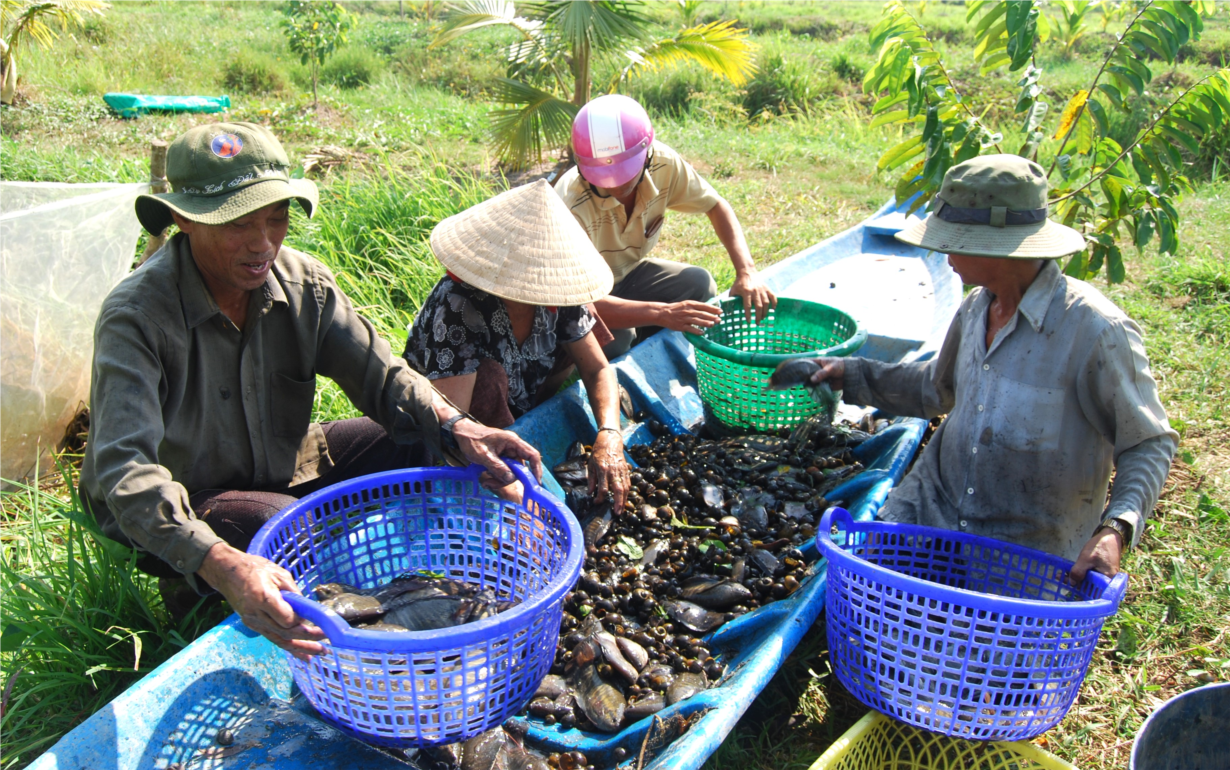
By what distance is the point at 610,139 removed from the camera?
3799 mm

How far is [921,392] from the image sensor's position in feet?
9.84

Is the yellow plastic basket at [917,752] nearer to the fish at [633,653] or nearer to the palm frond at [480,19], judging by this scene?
the fish at [633,653]

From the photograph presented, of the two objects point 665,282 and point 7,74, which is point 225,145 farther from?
point 7,74

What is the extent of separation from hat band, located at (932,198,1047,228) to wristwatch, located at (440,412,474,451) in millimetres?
1593

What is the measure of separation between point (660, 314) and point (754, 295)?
0.64 meters

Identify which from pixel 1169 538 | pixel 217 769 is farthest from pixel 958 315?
pixel 217 769

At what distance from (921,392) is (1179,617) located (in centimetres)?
132

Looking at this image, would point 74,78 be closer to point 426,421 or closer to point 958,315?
point 426,421

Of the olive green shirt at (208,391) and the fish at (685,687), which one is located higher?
the olive green shirt at (208,391)

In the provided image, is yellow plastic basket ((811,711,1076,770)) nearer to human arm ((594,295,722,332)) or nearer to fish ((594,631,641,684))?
fish ((594,631,641,684))

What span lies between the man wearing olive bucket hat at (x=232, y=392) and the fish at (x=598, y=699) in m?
0.62

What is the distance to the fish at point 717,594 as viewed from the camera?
2.82 meters

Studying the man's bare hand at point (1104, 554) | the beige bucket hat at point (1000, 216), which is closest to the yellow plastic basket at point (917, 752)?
the man's bare hand at point (1104, 554)

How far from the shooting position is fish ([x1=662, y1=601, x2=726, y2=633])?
9.05 ft
